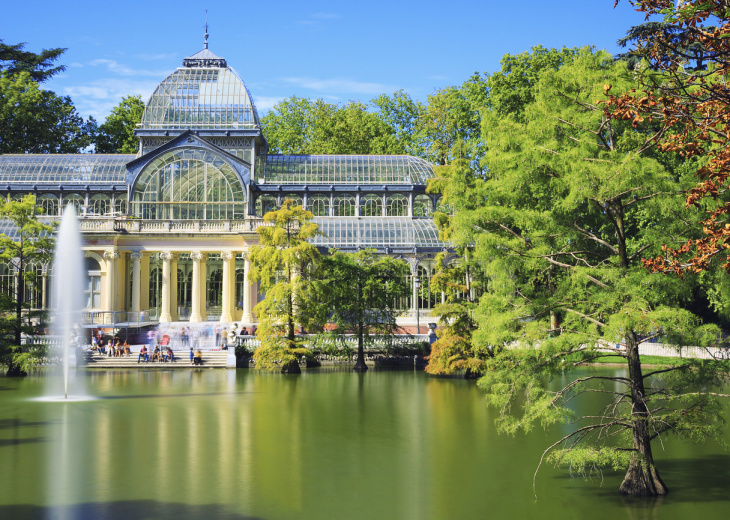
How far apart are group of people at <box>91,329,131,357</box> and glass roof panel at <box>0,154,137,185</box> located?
15609mm

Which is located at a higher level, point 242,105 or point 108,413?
point 242,105

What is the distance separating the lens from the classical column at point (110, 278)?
180 ft

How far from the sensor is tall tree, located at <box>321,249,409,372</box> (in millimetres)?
45812

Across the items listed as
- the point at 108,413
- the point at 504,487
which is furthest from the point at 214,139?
the point at 504,487

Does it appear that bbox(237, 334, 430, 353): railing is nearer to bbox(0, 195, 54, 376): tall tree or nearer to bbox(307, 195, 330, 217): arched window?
bbox(0, 195, 54, 376): tall tree

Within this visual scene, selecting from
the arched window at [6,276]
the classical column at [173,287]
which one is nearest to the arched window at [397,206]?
the classical column at [173,287]

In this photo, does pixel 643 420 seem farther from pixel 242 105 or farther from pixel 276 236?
pixel 242 105

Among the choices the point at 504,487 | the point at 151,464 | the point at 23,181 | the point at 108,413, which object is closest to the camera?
the point at 504,487

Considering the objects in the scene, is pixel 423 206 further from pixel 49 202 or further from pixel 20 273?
pixel 20 273

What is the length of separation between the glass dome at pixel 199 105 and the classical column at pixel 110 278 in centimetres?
1088

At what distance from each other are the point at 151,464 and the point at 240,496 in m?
4.17

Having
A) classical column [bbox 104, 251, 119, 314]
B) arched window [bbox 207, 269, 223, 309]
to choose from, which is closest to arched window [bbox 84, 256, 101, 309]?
classical column [bbox 104, 251, 119, 314]

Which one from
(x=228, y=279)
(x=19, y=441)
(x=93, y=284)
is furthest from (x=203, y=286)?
(x=19, y=441)

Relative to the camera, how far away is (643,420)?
18188mm
